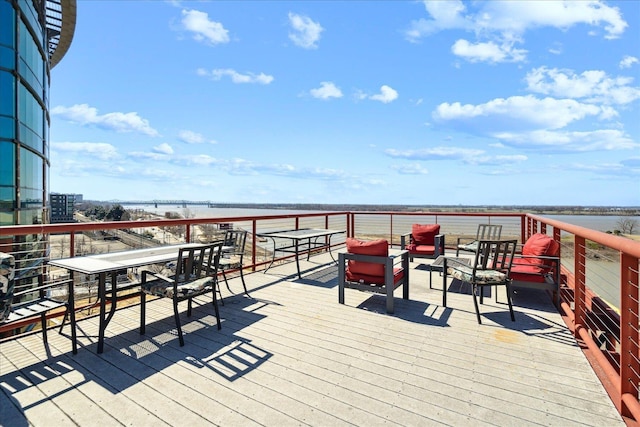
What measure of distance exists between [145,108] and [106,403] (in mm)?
22737

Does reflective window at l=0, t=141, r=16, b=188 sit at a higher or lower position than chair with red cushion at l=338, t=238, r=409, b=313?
higher

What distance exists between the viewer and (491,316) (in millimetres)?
3432

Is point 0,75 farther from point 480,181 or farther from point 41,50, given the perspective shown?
point 480,181

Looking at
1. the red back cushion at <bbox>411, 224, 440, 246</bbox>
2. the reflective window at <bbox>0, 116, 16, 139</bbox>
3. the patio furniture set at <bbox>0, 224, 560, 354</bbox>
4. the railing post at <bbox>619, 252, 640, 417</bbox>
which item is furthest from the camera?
the reflective window at <bbox>0, 116, 16, 139</bbox>

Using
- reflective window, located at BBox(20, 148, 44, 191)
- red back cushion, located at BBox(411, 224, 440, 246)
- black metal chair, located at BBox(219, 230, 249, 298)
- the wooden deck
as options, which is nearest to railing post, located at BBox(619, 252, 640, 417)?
the wooden deck

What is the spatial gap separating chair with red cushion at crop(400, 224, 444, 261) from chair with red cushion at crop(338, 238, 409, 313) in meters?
2.13

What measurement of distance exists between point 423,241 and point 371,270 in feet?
9.55

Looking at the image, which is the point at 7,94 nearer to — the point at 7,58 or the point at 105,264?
the point at 7,58

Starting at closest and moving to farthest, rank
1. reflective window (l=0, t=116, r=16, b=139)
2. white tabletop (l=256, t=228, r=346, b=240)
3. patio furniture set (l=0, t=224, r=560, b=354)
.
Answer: patio furniture set (l=0, t=224, r=560, b=354) < white tabletop (l=256, t=228, r=346, b=240) < reflective window (l=0, t=116, r=16, b=139)

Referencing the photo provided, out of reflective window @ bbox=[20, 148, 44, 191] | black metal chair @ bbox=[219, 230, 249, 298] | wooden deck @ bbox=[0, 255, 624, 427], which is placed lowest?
wooden deck @ bbox=[0, 255, 624, 427]

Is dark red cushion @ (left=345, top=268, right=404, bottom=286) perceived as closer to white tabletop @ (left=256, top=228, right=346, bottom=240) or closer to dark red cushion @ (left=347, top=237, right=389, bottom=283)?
dark red cushion @ (left=347, top=237, right=389, bottom=283)

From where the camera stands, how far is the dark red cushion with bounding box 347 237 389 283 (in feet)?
12.1

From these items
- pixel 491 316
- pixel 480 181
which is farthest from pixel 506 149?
pixel 491 316

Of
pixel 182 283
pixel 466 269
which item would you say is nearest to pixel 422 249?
pixel 466 269
